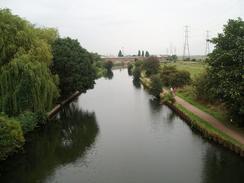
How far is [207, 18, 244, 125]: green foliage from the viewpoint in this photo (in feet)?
89.4

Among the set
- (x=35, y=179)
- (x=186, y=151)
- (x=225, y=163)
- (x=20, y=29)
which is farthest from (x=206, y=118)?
(x=20, y=29)

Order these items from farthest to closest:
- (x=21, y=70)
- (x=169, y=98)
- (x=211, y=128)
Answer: (x=169, y=98), (x=211, y=128), (x=21, y=70)

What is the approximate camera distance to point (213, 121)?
3341 centimetres

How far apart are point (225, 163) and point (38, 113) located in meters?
18.9

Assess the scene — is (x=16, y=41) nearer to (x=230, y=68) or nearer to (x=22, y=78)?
(x=22, y=78)

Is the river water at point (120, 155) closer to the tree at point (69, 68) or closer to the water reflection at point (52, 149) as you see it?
the water reflection at point (52, 149)

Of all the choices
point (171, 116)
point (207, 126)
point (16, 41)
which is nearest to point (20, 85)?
point (16, 41)

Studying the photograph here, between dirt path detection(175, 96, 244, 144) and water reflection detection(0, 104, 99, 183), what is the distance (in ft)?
40.5

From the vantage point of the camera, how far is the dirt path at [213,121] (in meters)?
28.1

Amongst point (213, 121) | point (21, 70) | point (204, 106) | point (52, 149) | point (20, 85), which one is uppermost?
point (21, 70)

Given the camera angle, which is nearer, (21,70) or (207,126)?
(21,70)

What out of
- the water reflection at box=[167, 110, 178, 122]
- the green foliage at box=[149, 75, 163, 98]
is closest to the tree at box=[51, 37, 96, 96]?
the green foliage at box=[149, 75, 163, 98]

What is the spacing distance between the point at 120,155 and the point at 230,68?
42.9 ft

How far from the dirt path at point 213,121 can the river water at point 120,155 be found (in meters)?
1.92
